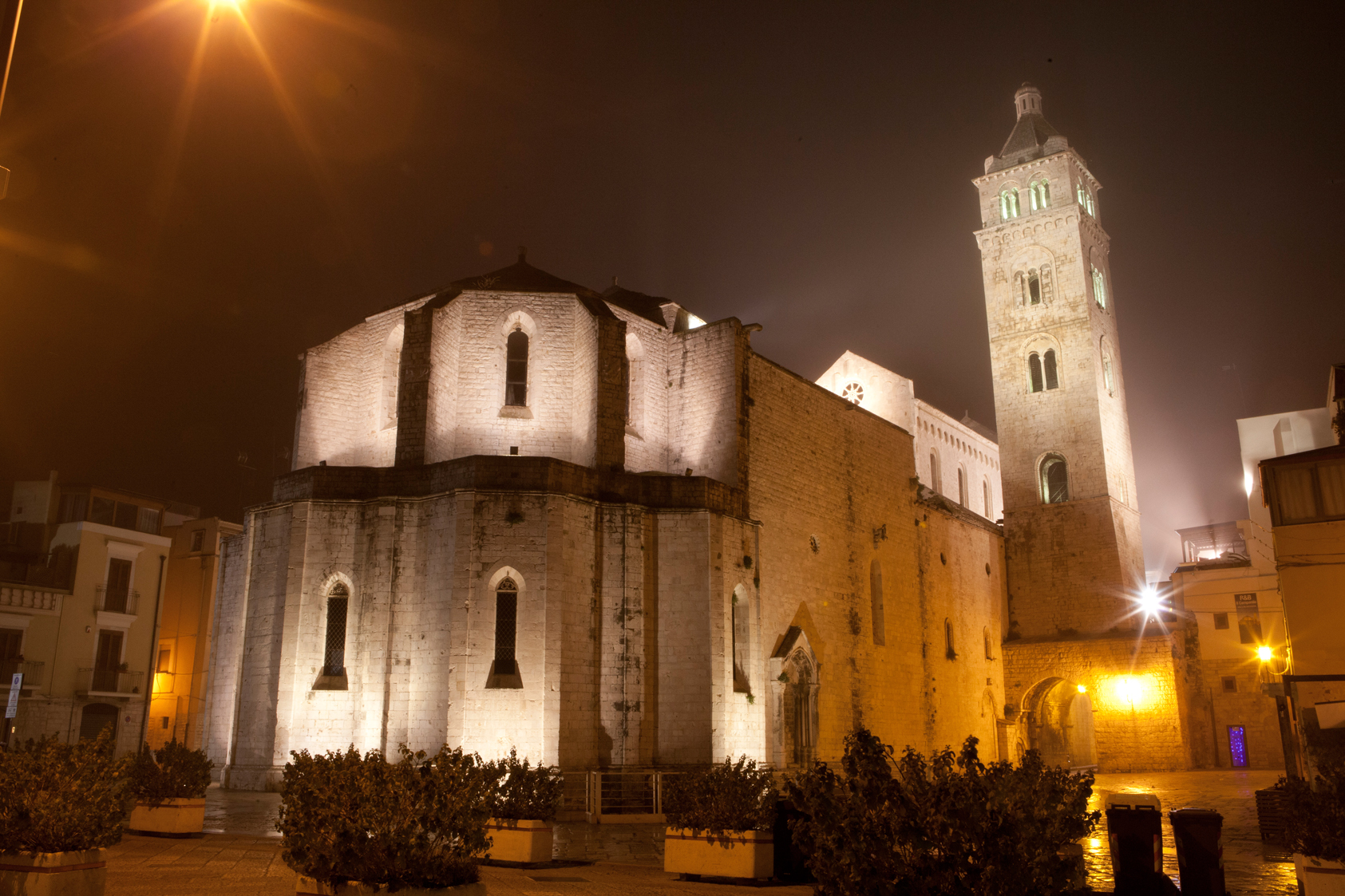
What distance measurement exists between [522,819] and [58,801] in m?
4.81

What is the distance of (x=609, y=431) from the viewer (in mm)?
20844

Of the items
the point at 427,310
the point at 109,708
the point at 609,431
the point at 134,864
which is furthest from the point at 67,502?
the point at 134,864

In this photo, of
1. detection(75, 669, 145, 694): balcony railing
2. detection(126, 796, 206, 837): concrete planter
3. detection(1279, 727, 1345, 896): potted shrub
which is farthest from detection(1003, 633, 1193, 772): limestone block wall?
detection(75, 669, 145, 694): balcony railing

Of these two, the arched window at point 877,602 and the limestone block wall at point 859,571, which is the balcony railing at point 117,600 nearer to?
the limestone block wall at point 859,571

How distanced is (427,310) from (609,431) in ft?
15.4

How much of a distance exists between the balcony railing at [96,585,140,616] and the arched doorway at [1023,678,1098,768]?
28.5 m

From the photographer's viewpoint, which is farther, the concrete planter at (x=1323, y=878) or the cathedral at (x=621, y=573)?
the cathedral at (x=621, y=573)

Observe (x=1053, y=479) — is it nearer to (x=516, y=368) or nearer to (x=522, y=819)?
(x=516, y=368)

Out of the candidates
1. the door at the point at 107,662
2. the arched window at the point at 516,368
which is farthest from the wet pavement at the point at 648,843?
the door at the point at 107,662

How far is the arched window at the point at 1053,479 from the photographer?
35281 mm

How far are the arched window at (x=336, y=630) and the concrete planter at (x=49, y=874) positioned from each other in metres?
12.0

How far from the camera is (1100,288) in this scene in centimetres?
3784

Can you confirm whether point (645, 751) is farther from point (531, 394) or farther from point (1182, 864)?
point (1182, 864)

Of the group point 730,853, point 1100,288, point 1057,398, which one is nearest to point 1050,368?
point 1057,398
